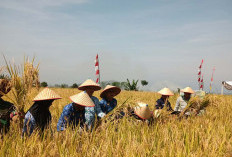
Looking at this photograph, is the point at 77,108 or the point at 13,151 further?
the point at 77,108

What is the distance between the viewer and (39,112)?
9.23 ft

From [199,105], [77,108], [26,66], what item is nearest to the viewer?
[26,66]

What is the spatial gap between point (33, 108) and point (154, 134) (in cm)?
163

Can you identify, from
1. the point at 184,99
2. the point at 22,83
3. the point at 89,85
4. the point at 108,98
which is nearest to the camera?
the point at 22,83

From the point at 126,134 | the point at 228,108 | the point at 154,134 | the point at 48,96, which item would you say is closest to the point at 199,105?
the point at 228,108

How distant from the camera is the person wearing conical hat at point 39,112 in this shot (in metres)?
2.70

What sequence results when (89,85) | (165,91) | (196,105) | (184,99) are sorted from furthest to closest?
(184,99), (165,91), (196,105), (89,85)

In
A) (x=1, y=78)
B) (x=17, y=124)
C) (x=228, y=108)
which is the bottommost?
(x=228, y=108)

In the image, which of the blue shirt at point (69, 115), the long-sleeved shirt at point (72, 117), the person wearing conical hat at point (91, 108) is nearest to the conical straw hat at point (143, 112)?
the person wearing conical hat at point (91, 108)

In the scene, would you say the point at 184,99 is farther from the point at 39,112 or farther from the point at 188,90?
the point at 39,112

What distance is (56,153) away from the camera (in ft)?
7.22

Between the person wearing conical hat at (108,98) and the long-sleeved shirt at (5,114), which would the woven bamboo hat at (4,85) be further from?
the person wearing conical hat at (108,98)

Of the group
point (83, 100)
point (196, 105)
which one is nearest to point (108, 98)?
point (83, 100)

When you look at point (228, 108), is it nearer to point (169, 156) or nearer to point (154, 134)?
point (154, 134)
